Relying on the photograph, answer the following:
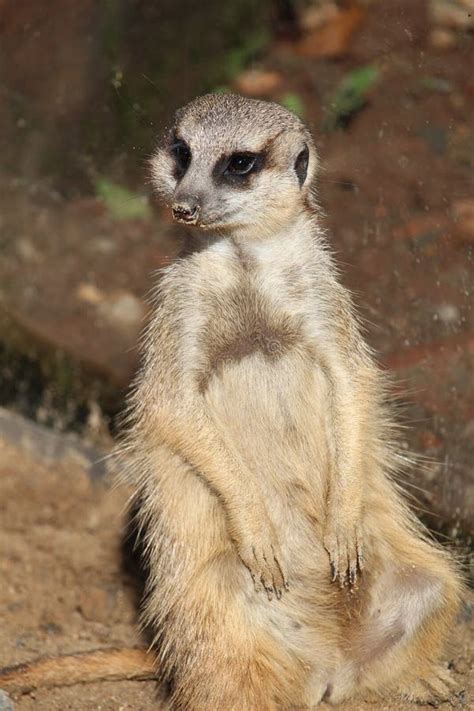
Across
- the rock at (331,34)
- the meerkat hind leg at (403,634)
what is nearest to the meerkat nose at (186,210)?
the meerkat hind leg at (403,634)

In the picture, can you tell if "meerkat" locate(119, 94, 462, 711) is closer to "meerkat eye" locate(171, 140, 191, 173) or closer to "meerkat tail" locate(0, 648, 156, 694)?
"meerkat eye" locate(171, 140, 191, 173)

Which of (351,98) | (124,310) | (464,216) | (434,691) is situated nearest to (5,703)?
(434,691)

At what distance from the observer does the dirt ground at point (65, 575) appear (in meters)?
3.08

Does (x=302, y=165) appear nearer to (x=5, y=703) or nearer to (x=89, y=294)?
(x=5, y=703)

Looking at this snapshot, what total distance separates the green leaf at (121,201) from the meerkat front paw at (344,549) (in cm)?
220

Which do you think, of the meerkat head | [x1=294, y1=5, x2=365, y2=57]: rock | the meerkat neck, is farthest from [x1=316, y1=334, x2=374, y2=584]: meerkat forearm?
[x1=294, y1=5, x2=365, y2=57]: rock

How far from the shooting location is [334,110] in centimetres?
414

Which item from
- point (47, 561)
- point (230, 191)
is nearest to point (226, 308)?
point (230, 191)

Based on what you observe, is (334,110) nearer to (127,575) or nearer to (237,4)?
(237,4)

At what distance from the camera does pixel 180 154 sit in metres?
2.77

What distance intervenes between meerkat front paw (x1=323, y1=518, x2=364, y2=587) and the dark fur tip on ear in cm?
84

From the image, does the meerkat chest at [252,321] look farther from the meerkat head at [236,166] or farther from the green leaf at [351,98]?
the green leaf at [351,98]

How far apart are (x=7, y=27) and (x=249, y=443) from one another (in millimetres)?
2641

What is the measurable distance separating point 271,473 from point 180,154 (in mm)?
810
